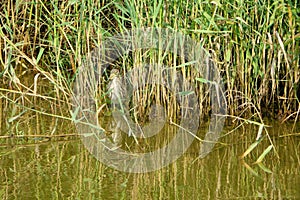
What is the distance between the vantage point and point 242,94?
304 centimetres

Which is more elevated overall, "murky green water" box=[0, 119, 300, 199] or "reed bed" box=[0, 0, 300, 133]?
"reed bed" box=[0, 0, 300, 133]

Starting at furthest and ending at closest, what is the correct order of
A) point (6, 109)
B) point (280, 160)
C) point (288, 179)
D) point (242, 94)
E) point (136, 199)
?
point (6, 109) → point (242, 94) → point (280, 160) → point (288, 179) → point (136, 199)

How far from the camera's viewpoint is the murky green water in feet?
7.68

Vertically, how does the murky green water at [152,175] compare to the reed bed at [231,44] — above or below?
below

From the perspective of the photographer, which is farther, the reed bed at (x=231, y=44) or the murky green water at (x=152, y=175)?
the reed bed at (x=231, y=44)

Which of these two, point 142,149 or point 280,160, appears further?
point 142,149

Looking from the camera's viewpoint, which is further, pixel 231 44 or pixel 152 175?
pixel 231 44

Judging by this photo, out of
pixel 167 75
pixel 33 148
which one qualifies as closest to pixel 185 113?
pixel 167 75

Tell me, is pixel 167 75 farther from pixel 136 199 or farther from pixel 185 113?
pixel 136 199

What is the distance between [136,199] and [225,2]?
1.05 meters

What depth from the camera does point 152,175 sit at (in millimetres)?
2541

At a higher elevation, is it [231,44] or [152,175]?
[231,44]

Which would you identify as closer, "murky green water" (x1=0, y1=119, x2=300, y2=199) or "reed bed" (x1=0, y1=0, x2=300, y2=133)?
"murky green water" (x1=0, y1=119, x2=300, y2=199)

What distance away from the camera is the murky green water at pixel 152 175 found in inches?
92.1
